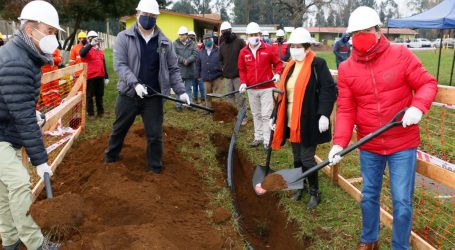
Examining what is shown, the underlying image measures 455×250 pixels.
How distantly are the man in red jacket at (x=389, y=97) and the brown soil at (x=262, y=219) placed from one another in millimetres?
1272

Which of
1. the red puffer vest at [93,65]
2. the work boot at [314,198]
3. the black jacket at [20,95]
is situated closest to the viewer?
the black jacket at [20,95]

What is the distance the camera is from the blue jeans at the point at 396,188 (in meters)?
3.25

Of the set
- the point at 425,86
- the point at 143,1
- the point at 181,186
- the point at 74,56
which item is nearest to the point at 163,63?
the point at 143,1

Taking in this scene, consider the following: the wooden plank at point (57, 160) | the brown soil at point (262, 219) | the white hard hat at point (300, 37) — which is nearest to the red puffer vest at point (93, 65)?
the wooden plank at point (57, 160)

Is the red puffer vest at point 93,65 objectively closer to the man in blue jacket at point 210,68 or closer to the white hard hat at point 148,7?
the man in blue jacket at point 210,68

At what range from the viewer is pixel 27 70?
301 cm

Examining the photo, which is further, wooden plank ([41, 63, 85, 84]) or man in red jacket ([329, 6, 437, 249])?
wooden plank ([41, 63, 85, 84])

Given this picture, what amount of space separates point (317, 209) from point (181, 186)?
170 cm

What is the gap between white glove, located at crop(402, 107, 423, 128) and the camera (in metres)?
2.99

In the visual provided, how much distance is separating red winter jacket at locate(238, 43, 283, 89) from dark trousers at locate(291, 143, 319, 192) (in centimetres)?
228

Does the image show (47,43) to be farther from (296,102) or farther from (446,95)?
(446,95)

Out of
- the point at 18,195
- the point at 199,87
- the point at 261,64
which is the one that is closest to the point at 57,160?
the point at 18,195

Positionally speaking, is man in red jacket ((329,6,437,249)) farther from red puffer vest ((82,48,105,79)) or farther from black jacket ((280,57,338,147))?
red puffer vest ((82,48,105,79))

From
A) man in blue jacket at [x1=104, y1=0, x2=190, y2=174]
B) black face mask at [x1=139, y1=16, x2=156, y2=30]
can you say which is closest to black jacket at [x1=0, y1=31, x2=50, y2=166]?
man in blue jacket at [x1=104, y1=0, x2=190, y2=174]
